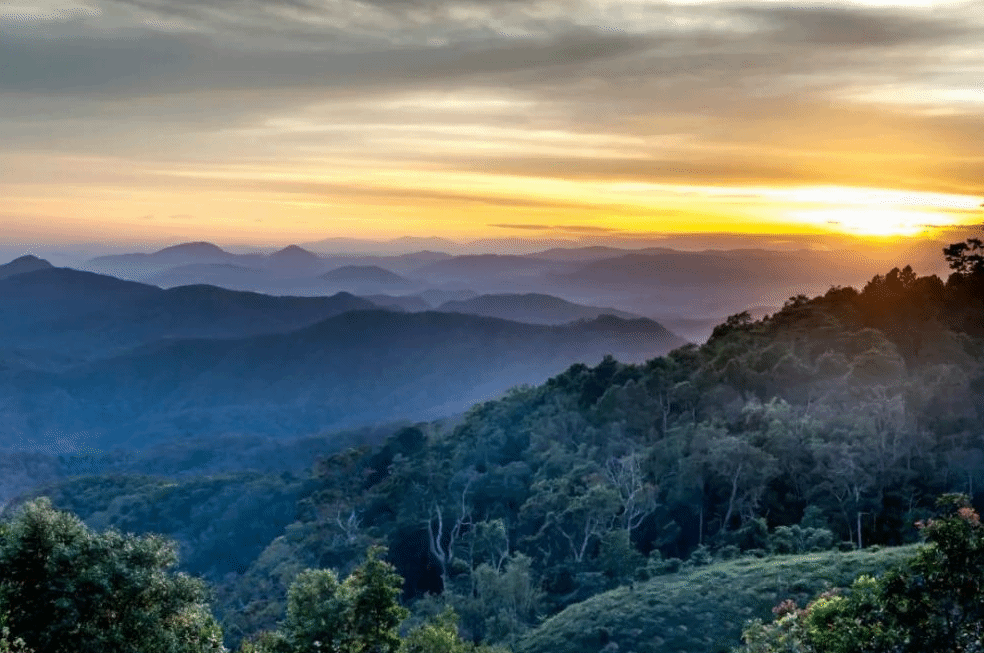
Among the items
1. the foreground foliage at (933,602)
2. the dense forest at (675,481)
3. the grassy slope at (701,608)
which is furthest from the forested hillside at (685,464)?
the foreground foliage at (933,602)

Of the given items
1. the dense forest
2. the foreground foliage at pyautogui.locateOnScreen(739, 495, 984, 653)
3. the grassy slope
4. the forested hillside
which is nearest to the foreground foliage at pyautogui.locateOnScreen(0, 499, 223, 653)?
the dense forest

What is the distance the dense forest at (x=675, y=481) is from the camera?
40.1 meters

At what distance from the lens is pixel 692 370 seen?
66.4 m

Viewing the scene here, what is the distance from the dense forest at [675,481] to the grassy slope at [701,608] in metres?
0.10

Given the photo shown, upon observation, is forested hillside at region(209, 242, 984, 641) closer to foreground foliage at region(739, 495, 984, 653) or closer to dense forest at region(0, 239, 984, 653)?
dense forest at region(0, 239, 984, 653)

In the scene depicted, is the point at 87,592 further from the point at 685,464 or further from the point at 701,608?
the point at 685,464

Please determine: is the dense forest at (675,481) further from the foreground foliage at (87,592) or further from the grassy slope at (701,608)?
the foreground foliage at (87,592)

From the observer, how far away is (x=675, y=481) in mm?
52375

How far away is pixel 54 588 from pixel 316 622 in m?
5.73

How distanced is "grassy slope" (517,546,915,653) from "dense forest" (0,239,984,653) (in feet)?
0.33

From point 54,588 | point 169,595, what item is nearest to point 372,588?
point 169,595

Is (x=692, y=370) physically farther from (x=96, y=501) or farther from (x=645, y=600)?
(x=96, y=501)

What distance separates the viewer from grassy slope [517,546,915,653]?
32938 mm

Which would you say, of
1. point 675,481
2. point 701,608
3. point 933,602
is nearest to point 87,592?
point 933,602
